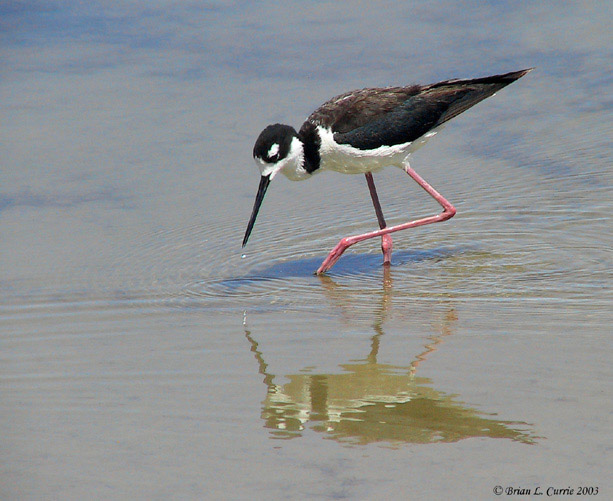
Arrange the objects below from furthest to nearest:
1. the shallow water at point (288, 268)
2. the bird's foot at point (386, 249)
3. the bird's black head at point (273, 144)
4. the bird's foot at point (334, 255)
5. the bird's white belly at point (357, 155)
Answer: the bird's white belly at point (357, 155), the bird's foot at point (386, 249), the bird's black head at point (273, 144), the bird's foot at point (334, 255), the shallow water at point (288, 268)

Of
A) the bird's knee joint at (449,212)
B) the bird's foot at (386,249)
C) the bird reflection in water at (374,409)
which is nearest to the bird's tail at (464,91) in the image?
the bird's knee joint at (449,212)

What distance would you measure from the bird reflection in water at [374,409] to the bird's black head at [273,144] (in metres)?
2.19

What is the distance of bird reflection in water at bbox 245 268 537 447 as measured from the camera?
13.8ft

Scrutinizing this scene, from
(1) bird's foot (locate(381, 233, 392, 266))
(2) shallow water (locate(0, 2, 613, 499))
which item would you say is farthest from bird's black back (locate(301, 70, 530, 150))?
(2) shallow water (locate(0, 2, 613, 499))

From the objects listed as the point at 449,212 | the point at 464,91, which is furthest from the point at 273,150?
the point at 464,91

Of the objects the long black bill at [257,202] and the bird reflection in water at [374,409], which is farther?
the long black bill at [257,202]

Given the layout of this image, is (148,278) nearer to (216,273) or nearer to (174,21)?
Answer: (216,273)

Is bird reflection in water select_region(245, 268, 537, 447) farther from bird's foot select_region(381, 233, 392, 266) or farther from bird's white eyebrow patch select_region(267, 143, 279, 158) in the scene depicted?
bird's white eyebrow patch select_region(267, 143, 279, 158)

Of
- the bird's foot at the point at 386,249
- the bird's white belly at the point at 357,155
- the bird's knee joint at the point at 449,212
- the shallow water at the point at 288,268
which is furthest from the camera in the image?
the bird's knee joint at the point at 449,212

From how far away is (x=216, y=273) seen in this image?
6.95 m

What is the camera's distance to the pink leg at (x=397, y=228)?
711 cm

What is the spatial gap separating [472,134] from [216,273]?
3.53 m

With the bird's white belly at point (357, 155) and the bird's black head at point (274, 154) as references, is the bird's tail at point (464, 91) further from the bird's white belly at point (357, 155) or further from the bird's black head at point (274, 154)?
the bird's black head at point (274, 154)

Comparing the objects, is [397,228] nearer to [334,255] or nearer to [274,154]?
[334,255]
